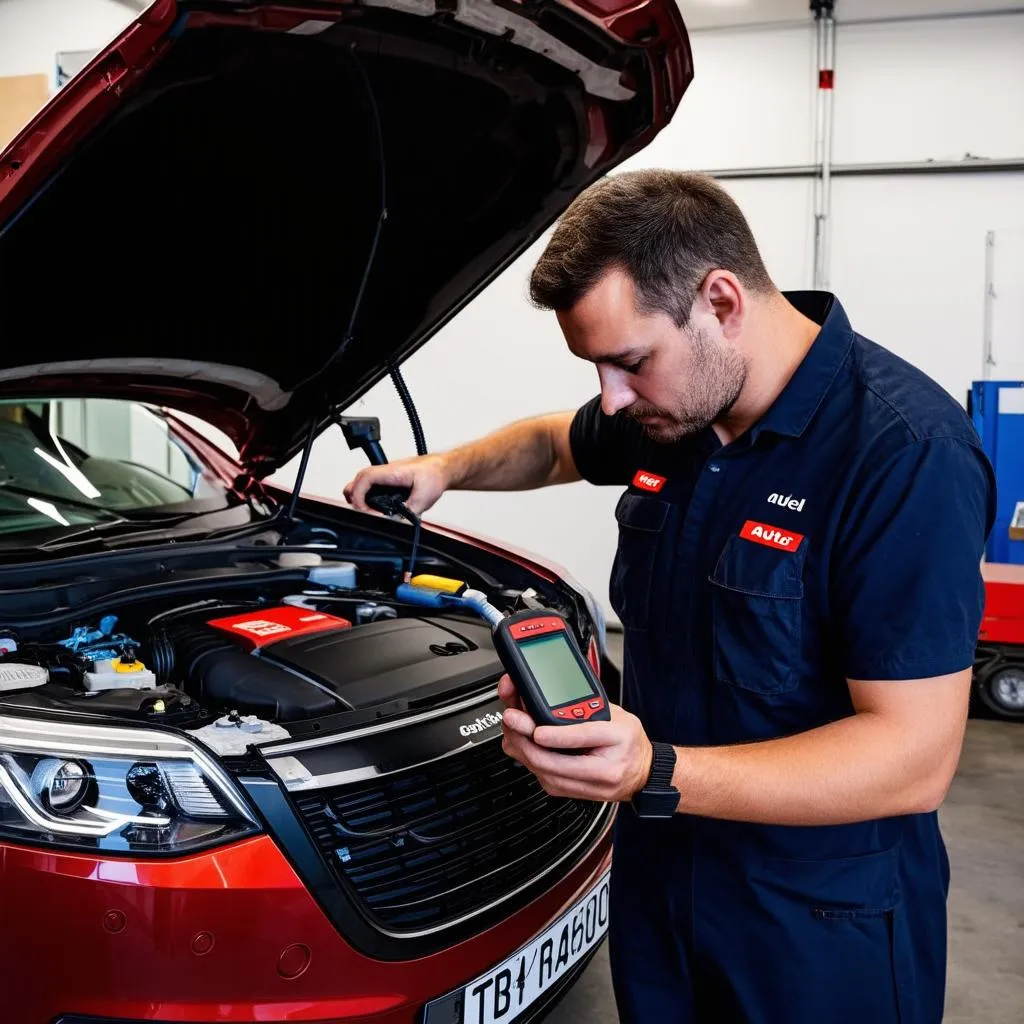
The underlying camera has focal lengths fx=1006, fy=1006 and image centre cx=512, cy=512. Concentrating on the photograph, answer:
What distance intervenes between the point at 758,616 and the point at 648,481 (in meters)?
0.30

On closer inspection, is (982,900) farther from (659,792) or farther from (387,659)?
(659,792)

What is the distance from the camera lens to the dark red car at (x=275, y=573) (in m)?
1.18

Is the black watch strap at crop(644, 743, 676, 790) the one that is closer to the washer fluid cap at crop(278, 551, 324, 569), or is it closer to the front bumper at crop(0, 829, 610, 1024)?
the front bumper at crop(0, 829, 610, 1024)

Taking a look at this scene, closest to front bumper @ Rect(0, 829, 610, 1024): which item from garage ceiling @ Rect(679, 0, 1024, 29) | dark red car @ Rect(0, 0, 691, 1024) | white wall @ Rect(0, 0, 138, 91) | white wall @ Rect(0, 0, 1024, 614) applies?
dark red car @ Rect(0, 0, 691, 1024)

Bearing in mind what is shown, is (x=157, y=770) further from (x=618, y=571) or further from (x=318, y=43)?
(x=318, y=43)

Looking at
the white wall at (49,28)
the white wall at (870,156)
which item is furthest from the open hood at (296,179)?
the white wall at (49,28)

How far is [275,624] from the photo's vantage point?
1722mm

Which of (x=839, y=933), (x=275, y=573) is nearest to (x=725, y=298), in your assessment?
(x=839, y=933)

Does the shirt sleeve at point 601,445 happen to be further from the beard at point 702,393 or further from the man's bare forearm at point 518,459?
the beard at point 702,393

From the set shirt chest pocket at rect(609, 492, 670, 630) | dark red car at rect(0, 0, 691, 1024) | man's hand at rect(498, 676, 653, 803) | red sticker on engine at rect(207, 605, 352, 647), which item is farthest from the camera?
red sticker on engine at rect(207, 605, 352, 647)

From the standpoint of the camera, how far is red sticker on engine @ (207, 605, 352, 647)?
1.65 metres

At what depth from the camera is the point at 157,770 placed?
4.06 feet

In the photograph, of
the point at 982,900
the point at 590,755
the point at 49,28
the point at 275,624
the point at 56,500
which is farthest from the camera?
the point at 49,28

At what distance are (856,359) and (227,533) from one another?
4.57 feet
